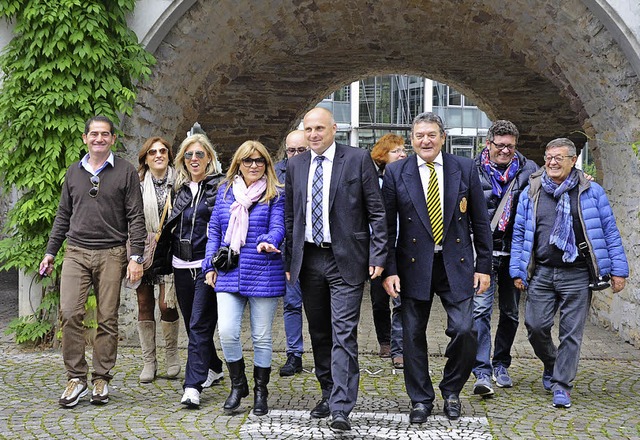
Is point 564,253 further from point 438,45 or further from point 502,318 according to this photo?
point 438,45

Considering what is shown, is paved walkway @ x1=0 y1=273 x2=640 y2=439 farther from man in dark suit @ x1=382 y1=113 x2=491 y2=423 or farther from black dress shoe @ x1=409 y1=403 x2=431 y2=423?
man in dark suit @ x1=382 y1=113 x2=491 y2=423

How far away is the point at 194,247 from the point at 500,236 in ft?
6.72

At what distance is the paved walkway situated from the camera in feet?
16.5

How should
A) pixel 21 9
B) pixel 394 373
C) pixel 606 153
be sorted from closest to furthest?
pixel 394 373, pixel 21 9, pixel 606 153

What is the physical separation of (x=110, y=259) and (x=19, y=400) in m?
1.07

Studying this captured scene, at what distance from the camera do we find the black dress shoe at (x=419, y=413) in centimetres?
523

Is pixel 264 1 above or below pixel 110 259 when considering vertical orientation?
above

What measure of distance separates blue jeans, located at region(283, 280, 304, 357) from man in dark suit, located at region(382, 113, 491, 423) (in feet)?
4.78

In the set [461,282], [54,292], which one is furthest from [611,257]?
[54,292]

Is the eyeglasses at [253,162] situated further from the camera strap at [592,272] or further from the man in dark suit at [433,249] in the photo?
the camera strap at [592,272]

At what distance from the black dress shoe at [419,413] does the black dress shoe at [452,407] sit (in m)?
0.12

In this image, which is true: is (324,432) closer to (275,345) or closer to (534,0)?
(275,345)

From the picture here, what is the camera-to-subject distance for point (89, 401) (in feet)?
18.9

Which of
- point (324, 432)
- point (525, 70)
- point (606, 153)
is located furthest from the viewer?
point (525, 70)
